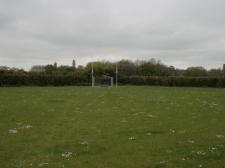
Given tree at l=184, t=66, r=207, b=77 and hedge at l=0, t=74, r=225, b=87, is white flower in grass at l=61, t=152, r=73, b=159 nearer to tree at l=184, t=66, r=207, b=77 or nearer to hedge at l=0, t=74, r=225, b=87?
hedge at l=0, t=74, r=225, b=87

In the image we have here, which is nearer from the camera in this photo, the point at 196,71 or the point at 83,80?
the point at 83,80

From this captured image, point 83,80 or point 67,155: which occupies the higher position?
point 83,80

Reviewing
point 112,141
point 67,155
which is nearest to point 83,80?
point 112,141

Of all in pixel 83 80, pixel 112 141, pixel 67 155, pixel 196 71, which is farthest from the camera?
pixel 196 71

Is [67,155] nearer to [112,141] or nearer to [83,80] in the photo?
[112,141]

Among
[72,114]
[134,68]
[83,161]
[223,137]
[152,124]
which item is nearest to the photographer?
[83,161]

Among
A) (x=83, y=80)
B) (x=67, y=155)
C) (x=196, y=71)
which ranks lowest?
(x=67, y=155)

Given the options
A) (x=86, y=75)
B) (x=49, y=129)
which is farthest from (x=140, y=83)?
(x=49, y=129)

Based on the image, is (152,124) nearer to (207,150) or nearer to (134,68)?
(207,150)

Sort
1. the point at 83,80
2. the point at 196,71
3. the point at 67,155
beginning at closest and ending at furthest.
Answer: the point at 67,155, the point at 83,80, the point at 196,71

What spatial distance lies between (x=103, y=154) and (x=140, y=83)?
7725cm

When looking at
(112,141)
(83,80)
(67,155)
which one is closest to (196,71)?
(83,80)

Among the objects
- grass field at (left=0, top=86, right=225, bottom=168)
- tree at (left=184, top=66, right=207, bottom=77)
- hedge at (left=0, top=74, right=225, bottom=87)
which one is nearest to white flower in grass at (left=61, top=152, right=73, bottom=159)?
grass field at (left=0, top=86, right=225, bottom=168)

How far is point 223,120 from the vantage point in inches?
807
